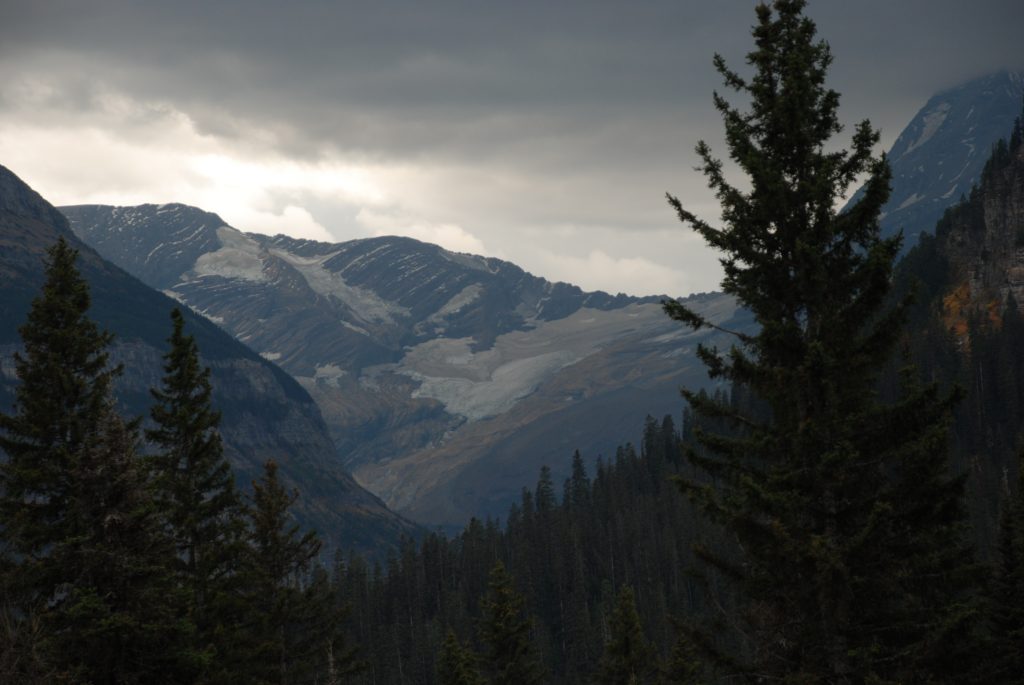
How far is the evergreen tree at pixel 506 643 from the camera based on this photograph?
46375mm

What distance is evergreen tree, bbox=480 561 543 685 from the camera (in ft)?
152

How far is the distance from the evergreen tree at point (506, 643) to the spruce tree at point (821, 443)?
2773 cm

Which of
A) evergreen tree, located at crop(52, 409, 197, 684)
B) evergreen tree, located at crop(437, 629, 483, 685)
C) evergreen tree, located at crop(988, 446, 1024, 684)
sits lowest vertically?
evergreen tree, located at crop(437, 629, 483, 685)

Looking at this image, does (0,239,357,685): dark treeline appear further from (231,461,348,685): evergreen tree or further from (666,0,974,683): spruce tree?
(666,0,974,683): spruce tree

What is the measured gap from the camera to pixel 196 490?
3459 cm

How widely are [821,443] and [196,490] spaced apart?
2318cm

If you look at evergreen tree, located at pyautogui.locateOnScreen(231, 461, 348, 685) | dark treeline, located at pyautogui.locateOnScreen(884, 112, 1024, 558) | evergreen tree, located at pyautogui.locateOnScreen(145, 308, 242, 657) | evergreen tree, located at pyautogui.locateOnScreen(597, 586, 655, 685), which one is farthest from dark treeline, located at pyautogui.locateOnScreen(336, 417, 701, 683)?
evergreen tree, located at pyautogui.locateOnScreen(145, 308, 242, 657)

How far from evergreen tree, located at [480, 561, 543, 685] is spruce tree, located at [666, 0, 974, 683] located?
27.7m

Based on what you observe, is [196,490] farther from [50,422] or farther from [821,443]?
[821,443]

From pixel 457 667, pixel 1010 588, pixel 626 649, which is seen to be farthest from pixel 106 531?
pixel 626 649

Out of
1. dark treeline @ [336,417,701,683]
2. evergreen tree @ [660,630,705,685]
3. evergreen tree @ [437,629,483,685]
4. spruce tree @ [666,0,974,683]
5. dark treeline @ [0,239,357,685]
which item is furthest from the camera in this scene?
dark treeline @ [336,417,701,683]

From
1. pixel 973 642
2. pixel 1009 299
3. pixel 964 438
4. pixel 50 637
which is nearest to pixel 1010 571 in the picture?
pixel 973 642

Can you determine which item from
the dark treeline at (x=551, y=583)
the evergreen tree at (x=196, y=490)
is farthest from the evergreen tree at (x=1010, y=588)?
the dark treeline at (x=551, y=583)

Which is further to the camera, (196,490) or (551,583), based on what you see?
(551,583)
